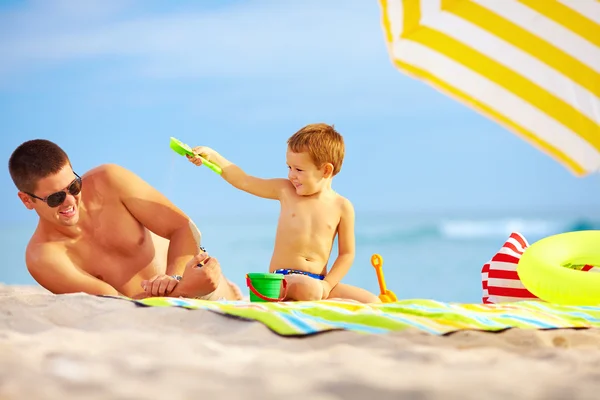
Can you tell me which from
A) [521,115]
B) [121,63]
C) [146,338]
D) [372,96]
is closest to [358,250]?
[372,96]

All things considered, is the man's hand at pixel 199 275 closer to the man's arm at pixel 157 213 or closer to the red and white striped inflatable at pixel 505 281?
the man's arm at pixel 157 213

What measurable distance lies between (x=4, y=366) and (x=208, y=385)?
434 millimetres

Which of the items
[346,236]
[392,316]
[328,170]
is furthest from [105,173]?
[392,316]

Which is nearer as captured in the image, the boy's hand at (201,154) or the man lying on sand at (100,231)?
the man lying on sand at (100,231)

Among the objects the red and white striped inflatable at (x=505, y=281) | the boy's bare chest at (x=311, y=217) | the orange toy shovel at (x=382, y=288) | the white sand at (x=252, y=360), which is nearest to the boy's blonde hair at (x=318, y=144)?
the boy's bare chest at (x=311, y=217)

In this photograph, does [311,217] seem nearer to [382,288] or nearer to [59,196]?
[382,288]

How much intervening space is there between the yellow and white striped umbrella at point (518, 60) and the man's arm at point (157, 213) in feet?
4.29

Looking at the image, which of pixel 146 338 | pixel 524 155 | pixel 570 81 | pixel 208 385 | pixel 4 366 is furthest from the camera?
pixel 524 155

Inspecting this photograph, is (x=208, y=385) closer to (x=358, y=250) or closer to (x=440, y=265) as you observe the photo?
(x=440, y=265)

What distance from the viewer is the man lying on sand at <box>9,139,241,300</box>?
2.73 m

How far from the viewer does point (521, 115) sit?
11.4 feet

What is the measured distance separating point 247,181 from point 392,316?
1.41 metres

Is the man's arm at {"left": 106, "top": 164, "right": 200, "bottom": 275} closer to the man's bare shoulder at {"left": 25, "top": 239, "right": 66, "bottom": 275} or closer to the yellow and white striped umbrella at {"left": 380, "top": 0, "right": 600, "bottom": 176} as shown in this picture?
the man's bare shoulder at {"left": 25, "top": 239, "right": 66, "bottom": 275}

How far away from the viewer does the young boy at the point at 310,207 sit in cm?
318
